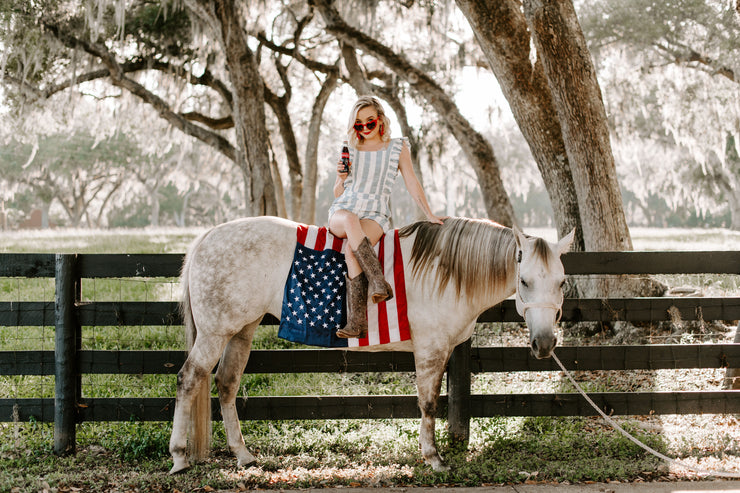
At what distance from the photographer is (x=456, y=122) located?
980 cm

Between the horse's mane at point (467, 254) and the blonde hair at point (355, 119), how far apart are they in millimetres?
681

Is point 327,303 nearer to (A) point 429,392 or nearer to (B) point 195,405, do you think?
(A) point 429,392

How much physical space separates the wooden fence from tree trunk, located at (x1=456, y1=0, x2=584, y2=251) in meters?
2.31

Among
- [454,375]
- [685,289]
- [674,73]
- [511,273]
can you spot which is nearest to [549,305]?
[511,273]

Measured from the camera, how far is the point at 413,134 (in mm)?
14008

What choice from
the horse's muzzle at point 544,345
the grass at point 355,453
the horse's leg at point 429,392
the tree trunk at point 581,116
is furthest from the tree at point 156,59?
the horse's muzzle at point 544,345

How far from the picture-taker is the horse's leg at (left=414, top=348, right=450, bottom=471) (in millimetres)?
3734

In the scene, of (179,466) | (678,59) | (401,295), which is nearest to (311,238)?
(401,295)

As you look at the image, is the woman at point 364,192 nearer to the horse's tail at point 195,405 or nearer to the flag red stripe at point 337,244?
the flag red stripe at point 337,244

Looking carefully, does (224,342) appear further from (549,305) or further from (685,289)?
(685,289)

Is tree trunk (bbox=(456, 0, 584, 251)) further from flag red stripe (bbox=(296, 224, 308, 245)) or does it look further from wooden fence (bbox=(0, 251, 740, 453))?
flag red stripe (bbox=(296, 224, 308, 245))

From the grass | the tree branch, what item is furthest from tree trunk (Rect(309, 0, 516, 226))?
the grass

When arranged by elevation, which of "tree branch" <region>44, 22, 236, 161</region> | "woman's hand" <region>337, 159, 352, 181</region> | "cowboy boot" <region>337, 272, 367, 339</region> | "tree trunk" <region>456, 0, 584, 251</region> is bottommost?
"cowboy boot" <region>337, 272, 367, 339</region>

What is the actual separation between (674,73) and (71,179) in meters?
33.4
